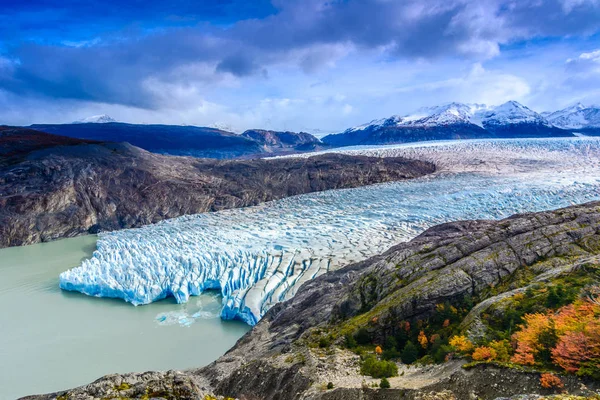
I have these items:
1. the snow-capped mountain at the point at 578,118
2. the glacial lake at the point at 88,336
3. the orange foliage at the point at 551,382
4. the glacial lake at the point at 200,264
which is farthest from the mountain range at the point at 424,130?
the orange foliage at the point at 551,382

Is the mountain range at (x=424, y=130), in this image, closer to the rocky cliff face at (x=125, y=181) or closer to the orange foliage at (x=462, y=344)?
the rocky cliff face at (x=125, y=181)

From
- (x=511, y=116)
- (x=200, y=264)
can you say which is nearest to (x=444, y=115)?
(x=511, y=116)

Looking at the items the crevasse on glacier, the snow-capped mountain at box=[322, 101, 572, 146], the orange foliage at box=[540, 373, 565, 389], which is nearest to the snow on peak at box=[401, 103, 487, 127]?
the snow-capped mountain at box=[322, 101, 572, 146]

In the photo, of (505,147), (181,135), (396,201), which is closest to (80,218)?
(396,201)

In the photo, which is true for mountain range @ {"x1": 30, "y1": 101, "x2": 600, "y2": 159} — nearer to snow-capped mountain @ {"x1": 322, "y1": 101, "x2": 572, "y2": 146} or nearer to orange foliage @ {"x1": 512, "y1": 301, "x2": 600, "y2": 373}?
snow-capped mountain @ {"x1": 322, "y1": 101, "x2": 572, "y2": 146}

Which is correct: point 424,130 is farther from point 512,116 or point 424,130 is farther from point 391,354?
point 391,354

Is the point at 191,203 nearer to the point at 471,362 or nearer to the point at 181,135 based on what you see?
the point at 471,362
